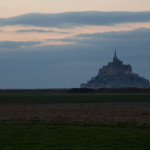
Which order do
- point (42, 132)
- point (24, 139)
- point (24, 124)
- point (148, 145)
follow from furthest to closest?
point (24, 124)
point (42, 132)
point (24, 139)
point (148, 145)

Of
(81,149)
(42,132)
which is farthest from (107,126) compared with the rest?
A: (81,149)

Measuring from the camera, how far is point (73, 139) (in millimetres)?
23641

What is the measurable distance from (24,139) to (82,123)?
31.0ft

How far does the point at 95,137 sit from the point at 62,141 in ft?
7.97

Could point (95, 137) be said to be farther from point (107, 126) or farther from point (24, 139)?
point (107, 126)

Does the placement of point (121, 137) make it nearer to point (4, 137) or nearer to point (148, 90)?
point (4, 137)

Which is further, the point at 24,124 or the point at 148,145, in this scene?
the point at 24,124

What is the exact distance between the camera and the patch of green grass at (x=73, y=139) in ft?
68.8

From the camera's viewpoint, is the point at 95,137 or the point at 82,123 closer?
the point at 95,137

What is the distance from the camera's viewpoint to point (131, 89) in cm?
19162

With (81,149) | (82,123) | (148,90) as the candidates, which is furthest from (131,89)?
(81,149)

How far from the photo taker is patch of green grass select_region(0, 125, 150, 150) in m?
21.0

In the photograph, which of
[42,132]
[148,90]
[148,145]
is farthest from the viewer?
[148,90]

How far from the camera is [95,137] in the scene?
2438 centimetres
